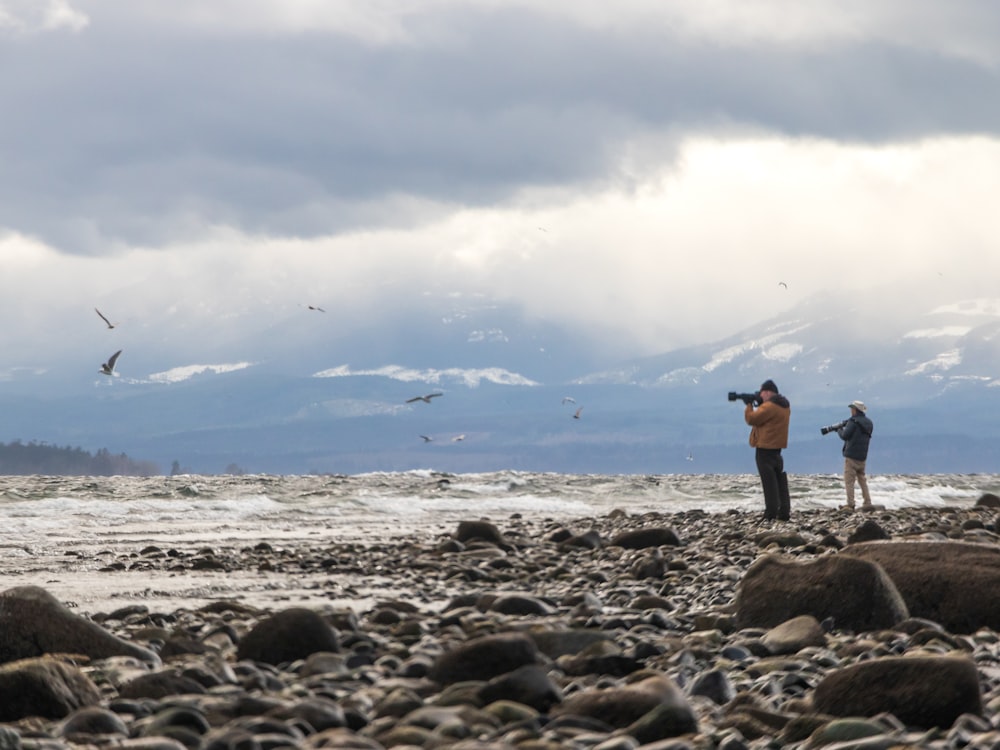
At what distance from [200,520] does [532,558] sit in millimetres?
13254

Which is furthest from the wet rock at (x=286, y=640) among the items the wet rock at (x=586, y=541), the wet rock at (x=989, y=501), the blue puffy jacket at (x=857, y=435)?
the wet rock at (x=989, y=501)

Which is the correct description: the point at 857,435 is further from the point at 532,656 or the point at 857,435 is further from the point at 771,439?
the point at 532,656

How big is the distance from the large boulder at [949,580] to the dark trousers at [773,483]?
1025 cm

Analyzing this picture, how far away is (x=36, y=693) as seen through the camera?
6816mm

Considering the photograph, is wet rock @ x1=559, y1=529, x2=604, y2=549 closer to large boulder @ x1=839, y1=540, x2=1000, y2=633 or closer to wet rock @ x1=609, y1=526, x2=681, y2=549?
wet rock @ x1=609, y1=526, x2=681, y2=549

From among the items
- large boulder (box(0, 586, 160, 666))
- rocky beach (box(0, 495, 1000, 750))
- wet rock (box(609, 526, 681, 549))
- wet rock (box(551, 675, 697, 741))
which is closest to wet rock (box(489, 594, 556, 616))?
rocky beach (box(0, 495, 1000, 750))

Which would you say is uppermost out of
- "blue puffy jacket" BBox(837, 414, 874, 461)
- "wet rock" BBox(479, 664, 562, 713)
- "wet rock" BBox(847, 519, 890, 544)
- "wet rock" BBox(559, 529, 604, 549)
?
"blue puffy jacket" BBox(837, 414, 874, 461)

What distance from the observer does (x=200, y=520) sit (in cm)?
2677

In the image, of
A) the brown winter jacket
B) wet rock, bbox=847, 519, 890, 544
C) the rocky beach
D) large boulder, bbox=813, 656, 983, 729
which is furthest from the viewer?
the brown winter jacket

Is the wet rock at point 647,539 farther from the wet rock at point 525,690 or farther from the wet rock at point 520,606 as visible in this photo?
the wet rock at point 525,690

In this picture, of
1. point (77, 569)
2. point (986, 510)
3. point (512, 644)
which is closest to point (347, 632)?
point (512, 644)

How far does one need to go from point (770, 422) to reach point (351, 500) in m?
14.5

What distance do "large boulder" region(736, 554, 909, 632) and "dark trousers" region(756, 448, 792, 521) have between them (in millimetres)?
11134

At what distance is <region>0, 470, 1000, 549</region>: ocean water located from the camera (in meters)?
23.8
